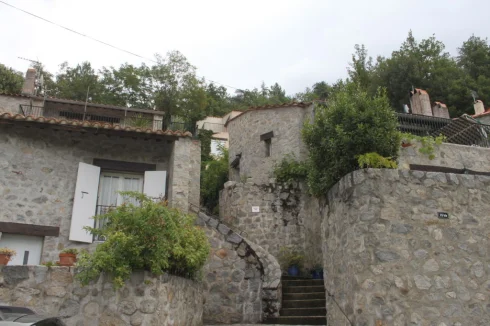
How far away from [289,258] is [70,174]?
655 centimetres

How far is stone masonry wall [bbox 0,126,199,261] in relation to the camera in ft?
31.8

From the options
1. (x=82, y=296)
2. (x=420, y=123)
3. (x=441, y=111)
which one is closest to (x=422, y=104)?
(x=441, y=111)

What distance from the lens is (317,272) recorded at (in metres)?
12.3

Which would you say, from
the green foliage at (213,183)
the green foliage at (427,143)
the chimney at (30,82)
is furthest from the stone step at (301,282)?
the chimney at (30,82)

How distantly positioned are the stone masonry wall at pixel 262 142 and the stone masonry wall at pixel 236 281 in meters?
4.96

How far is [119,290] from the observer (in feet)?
21.0

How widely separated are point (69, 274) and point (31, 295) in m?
0.57

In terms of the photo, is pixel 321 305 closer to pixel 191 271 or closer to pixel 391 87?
pixel 191 271

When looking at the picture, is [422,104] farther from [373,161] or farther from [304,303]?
[373,161]

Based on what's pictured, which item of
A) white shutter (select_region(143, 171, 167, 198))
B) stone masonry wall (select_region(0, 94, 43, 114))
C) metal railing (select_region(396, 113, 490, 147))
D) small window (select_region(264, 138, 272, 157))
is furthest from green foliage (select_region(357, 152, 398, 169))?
stone masonry wall (select_region(0, 94, 43, 114))

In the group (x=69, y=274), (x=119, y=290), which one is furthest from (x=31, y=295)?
(x=119, y=290)

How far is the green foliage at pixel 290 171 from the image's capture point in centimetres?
1434

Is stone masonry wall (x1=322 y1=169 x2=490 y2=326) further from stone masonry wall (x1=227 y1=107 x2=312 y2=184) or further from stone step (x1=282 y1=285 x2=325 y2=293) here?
stone masonry wall (x1=227 y1=107 x2=312 y2=184)

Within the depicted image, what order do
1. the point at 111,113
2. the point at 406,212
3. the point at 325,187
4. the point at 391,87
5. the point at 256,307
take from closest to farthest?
the point at 406,212 → the point at 325,187 → the point at 256,307 → the point at 111,113 → the point at 391,87
